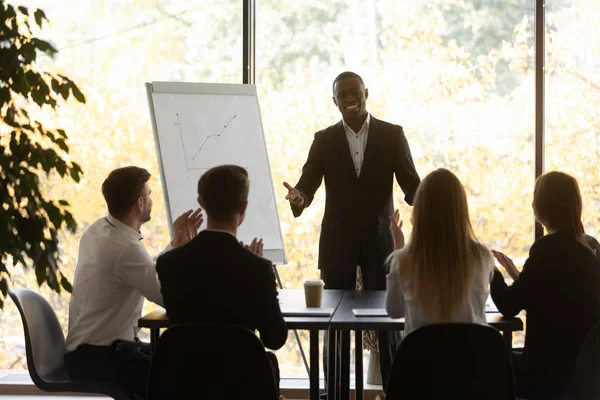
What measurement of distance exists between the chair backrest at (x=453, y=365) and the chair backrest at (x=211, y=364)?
0.35 metres

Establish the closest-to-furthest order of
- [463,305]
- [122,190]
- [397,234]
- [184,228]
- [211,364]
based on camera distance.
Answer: [211,364] → [463,305] → [397,234] → [122,190] → [184,228]

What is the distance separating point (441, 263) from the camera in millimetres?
2248

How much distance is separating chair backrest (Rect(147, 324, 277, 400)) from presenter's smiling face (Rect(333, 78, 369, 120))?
6.58ft

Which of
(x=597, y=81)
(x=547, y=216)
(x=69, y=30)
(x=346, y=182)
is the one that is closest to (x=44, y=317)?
(x=346, y=182)

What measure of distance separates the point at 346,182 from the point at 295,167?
31.6 inches

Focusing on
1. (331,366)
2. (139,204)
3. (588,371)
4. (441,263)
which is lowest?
(331,366)

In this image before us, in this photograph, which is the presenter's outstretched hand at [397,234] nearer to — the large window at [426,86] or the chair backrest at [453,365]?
the chair backrest at [453,365]

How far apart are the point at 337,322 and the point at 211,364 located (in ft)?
1.92

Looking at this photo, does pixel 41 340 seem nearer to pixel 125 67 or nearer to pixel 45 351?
pixel 45 351

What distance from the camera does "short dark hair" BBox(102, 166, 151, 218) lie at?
2848 millimetres

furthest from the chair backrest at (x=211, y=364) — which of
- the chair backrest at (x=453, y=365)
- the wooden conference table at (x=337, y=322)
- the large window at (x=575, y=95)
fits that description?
the large window at (x=575, y=95)

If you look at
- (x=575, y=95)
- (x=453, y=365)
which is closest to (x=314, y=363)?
(x=453, y=365)

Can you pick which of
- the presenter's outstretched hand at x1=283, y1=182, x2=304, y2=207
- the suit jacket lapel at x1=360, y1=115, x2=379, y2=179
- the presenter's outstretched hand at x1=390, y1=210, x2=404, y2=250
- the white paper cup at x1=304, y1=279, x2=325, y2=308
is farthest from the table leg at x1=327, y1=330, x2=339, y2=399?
the suit jacket lapel at x1=360, y1=115, x2=379, y2=179

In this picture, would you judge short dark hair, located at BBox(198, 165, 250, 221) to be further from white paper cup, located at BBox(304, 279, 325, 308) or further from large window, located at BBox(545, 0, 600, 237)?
large window, located at BBox(545, 0, 600, 237)
